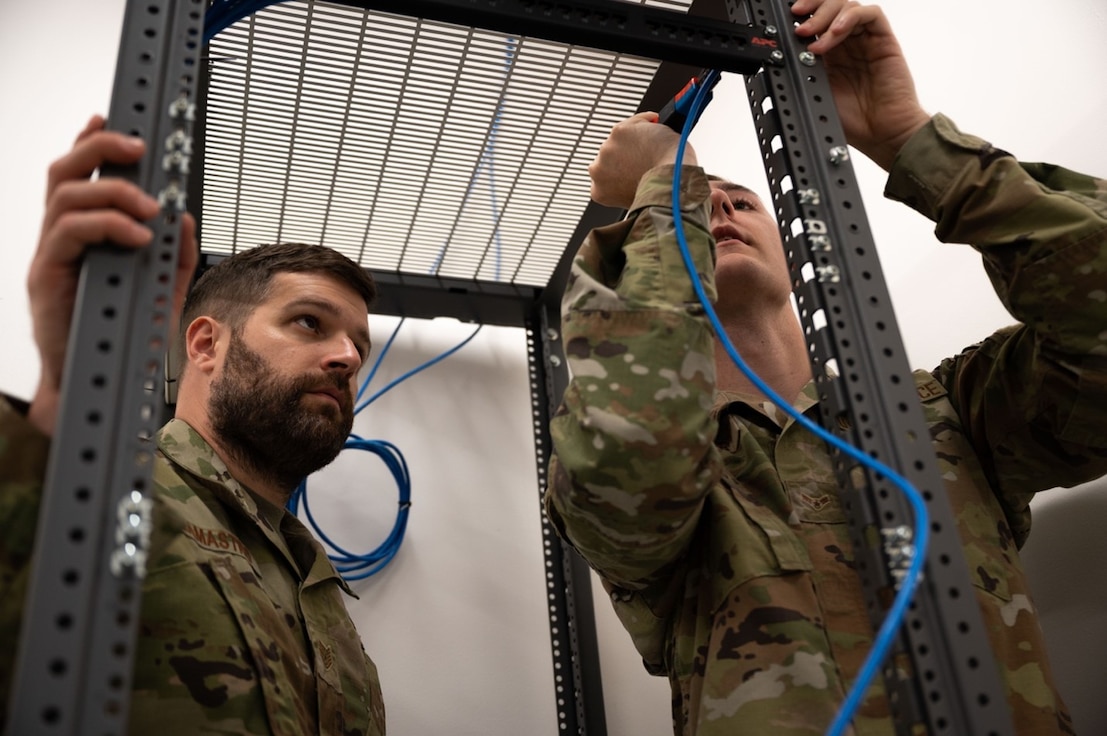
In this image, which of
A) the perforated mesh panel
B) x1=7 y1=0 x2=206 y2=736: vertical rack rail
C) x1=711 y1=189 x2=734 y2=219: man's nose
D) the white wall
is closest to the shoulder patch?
the white wall

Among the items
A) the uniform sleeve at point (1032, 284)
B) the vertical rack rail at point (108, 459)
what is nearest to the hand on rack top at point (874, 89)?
the uniform sleeve at point (1032, 284)

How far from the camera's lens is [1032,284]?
1.00m

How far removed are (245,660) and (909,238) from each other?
49.3 inches

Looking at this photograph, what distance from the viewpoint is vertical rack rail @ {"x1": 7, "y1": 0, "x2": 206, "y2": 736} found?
1.75 ft

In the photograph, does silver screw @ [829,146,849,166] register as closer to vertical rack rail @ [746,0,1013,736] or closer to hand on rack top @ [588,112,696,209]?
vertical rack rail @ [746,0,1013,736]

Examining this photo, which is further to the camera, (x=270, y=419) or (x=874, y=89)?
(x=270, y=419)

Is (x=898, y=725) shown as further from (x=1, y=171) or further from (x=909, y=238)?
(x=1, y=171)

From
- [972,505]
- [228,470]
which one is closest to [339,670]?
[228,470]

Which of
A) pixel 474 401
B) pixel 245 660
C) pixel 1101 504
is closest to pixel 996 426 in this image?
pixel 1101 504

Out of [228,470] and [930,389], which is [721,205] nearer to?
[930,389]

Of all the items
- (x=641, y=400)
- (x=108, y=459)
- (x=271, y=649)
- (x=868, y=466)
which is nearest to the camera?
(x=108, y=459)

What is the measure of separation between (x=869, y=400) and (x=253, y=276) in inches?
43.8

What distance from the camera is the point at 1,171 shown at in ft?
5.84

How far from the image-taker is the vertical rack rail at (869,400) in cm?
72
